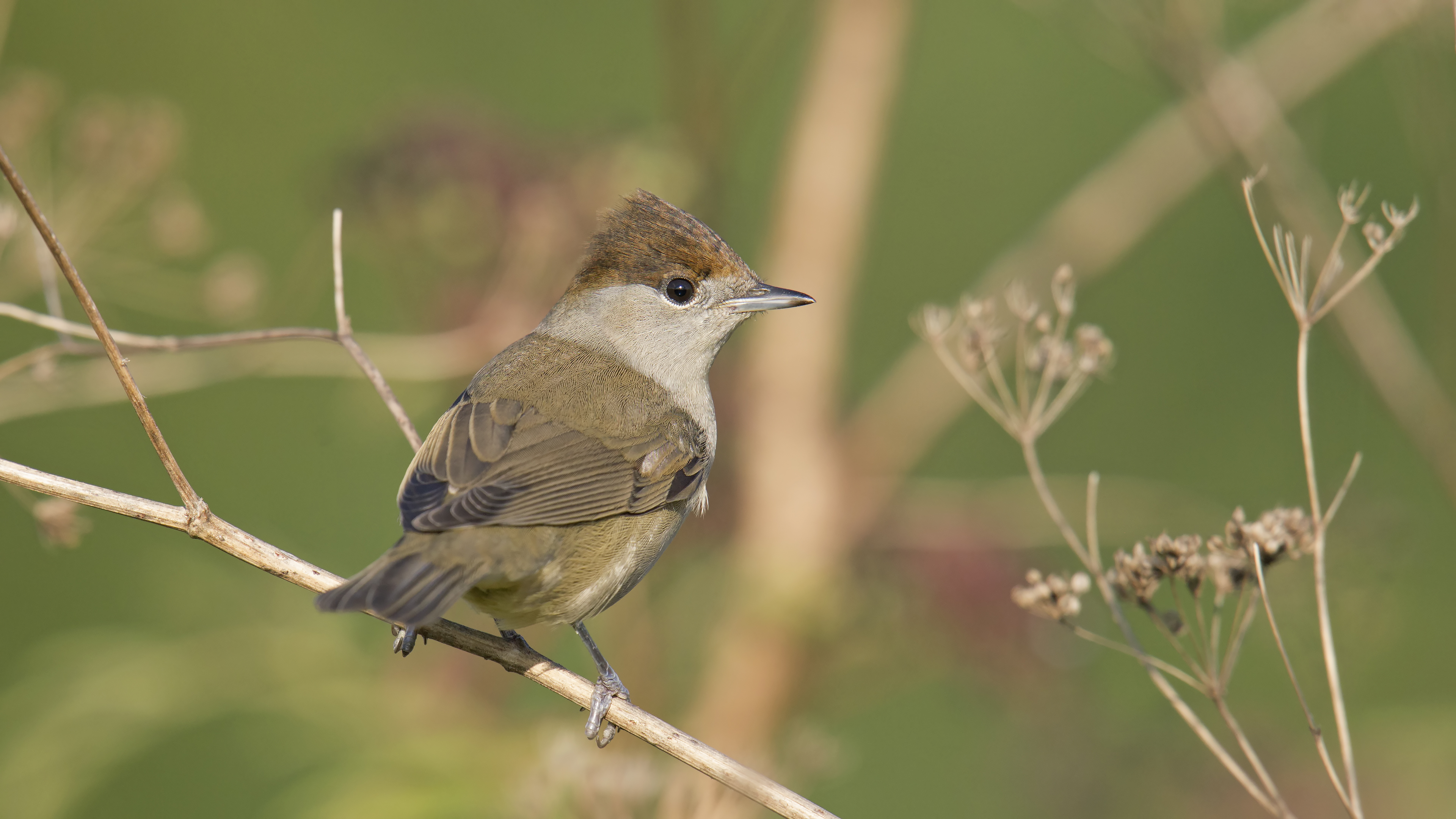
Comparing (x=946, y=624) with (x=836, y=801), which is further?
(x=836, y=801)

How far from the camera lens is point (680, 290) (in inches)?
147

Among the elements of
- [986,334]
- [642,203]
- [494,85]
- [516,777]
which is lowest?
[516,777]

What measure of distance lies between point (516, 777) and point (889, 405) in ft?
5.43

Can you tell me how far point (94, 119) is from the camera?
3.53m

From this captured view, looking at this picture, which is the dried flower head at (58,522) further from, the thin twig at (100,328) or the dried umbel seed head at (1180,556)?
the dried umbel seed head at (1180,556)

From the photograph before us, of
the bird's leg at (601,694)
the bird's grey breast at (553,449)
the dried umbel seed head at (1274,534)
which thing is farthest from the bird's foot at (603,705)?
the dried umbel seed head at (1274,534)

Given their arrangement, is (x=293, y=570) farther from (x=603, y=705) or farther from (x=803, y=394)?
(x=803, y=394)

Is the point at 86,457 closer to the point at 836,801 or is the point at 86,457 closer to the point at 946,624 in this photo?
the point at 836,801

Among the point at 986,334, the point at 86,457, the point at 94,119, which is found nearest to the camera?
the point at 986,334

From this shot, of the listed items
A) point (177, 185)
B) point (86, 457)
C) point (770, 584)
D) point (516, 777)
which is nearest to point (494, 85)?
point (86, 457)

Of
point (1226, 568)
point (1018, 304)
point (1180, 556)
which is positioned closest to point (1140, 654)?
point (1180, 556)

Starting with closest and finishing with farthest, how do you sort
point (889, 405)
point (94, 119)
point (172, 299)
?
point (94, 119) → point (172, 299) → point (889, 405)

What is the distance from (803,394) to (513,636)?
131cm

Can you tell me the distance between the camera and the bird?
277cm
